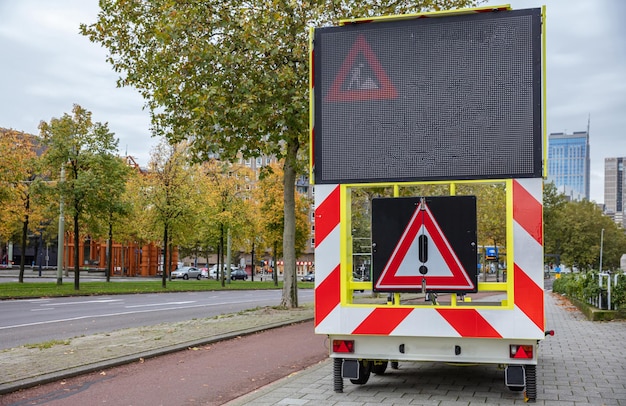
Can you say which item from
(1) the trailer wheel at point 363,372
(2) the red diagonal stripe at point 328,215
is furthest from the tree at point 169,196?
(2) the red diagonal stripe at point 328,215

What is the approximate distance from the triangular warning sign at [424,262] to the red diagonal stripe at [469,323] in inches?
8.7

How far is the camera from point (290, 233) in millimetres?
18891

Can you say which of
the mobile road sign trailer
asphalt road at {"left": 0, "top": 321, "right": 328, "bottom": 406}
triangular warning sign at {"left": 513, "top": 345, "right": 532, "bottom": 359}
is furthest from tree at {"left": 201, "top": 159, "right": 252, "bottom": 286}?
triangular warning sign at {"left": 513, "top": 345, "right": 532, "bottom": 359}

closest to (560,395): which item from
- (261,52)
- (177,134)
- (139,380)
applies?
(139,380)

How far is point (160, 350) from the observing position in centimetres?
1024

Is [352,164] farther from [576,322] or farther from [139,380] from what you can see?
[576,322]

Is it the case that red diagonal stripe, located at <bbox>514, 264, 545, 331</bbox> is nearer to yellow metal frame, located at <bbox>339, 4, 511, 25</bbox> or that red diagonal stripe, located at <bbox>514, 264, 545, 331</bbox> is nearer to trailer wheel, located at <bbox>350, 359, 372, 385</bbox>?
trailer wheel, located at <bbox>350, 359, 372, 385</bbox>

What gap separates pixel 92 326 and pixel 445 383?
9832 millimetres

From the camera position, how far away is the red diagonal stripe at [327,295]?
657cm

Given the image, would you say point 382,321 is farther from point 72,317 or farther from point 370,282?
point 72,317

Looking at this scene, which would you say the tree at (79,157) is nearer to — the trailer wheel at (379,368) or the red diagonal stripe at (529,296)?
the trailer wheel at (379,368)

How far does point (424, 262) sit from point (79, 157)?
2512cm

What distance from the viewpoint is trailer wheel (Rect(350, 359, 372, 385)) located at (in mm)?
7039

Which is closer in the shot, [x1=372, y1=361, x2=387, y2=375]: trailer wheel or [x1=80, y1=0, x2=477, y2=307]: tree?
[x1=372, y1=361, x2=387, y2=375]: trailer wheel
